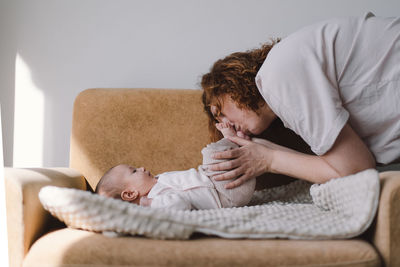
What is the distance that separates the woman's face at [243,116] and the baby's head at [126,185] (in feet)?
1.18

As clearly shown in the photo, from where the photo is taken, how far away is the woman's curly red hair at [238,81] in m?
1.27

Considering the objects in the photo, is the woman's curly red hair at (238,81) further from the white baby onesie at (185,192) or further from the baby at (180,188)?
the white baby onesie at (185,192)

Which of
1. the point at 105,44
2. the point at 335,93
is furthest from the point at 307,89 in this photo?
the point at 105,44

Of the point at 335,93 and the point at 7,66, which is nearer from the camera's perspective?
the point at 335,93

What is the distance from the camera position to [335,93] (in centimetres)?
109

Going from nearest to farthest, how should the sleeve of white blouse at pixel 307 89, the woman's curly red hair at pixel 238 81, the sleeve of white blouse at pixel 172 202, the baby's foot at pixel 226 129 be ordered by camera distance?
the sleeve of white blouse at pixel 307 89, the sleeve of white blouse at pixel 172 202, the woman's curly red hair at pixel 238 81, the baby's foot at pixel 226 129

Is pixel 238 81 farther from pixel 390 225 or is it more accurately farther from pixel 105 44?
pixel 105 44

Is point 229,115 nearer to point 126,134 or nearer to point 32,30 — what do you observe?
point 126,134

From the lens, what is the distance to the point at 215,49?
180 cm

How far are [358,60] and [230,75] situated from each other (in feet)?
1.34

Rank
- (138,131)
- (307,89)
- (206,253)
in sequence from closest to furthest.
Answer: (206,253), (307,89), (138,131)

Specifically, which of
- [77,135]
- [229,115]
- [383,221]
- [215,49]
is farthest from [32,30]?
[383,221]

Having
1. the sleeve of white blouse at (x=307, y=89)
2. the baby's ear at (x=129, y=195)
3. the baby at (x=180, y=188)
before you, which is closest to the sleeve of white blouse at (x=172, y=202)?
the baby at (x=180, y=188)

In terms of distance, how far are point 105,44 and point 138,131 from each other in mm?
555
